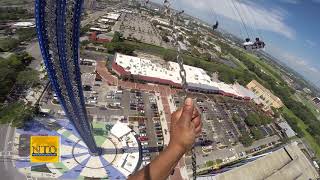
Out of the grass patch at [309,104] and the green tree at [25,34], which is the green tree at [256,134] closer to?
the green tree at [25,34]

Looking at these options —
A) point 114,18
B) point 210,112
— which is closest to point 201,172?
point 210,112

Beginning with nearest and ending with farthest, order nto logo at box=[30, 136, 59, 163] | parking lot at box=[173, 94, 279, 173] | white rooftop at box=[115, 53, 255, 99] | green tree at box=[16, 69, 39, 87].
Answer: nto logo at box=[30, 136, 59, 163], parking lot at box=[173, 94, 279, 173], green tree at box=[16, 69, 39, 87], white rooftop at box=[115, 53, 255, 99]

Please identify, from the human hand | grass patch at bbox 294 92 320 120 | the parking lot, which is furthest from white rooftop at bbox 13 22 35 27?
grass patch at bbox 294 92 320 120

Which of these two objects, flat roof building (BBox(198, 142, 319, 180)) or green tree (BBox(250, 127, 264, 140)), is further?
green tree (BBox(250, 127, 264, 140))

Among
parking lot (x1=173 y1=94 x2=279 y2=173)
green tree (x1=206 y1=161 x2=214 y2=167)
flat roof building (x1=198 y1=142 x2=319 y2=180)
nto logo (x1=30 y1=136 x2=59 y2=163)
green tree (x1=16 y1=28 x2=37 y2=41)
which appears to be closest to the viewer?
nto logo (x1=30 y1=136 x2=59 y2=163)

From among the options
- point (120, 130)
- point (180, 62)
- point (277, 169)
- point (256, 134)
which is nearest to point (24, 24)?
point (120, 130)

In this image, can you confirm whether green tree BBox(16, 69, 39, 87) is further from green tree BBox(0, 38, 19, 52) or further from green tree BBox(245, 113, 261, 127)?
green tree BBox(245, 113, 261, 127)

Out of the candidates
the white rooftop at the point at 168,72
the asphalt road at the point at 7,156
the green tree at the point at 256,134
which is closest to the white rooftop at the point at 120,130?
the asphalt road at the point at 7,156

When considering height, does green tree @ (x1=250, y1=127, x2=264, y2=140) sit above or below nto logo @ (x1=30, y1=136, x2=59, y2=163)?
below

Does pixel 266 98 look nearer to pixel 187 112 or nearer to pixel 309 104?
pixel 309 104
